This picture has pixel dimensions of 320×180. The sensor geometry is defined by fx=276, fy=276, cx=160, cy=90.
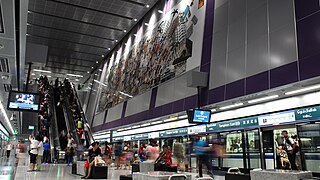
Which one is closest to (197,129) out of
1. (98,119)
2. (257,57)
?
(257,57)

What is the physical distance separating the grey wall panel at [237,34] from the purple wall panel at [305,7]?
211 centimetres

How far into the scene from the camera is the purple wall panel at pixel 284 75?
294 inches

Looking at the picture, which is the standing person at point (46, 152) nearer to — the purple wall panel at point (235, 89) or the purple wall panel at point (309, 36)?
the purple wall panel at point (235, 89)

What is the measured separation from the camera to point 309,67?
23.2 feet

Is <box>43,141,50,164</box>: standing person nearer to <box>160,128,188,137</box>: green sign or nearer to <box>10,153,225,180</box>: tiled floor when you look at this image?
<box>10,153,225,180</box>: tiled floor

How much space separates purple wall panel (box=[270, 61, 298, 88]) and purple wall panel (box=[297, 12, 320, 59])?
389 millimetres

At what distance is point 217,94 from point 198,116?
109cm

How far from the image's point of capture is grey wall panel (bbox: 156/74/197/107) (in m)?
12.3

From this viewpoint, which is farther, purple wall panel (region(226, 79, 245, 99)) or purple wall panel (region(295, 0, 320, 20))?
purple wall panel (region(226, 79, 245, 99))

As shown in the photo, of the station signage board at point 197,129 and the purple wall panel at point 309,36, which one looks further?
the station signage board at point 197,129

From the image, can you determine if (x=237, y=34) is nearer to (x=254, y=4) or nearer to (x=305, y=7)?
(x=254, y=4)

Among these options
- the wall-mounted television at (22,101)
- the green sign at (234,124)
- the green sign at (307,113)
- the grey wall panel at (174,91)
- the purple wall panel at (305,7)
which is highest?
the purple wall panel at (305,7)

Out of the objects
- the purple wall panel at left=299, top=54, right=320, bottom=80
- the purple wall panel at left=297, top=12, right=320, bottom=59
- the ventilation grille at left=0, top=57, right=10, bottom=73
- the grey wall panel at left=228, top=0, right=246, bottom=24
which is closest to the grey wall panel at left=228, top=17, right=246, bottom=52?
the grey wall panel at left=228, top=0, right=246, bottom=24

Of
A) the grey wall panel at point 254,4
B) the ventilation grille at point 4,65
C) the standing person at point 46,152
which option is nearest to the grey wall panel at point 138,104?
the standing person at point 46,152
